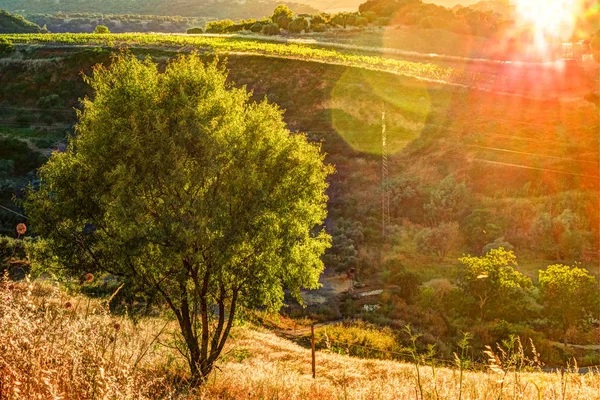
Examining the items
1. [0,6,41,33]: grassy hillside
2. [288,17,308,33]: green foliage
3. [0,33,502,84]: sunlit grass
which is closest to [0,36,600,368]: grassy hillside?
[0,33,502,84]: sunlit grass

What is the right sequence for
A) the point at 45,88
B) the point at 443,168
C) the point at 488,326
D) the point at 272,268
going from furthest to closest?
the point at 45,88, the point at 443,168, the point at 488,326, the point at 272,268

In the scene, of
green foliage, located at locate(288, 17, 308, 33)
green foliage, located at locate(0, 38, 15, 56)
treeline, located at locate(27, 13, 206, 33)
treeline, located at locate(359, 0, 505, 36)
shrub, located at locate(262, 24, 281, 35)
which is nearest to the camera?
green foliage, located at locate(0, 38, 15, 56)

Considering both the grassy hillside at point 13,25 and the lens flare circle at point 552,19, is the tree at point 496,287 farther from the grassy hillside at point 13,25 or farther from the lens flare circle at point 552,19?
the grassy hillside at point 13,25

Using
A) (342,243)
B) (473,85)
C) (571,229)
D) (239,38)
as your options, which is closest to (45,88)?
(239,38)

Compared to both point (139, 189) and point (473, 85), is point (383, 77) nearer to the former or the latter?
point (473, 85)

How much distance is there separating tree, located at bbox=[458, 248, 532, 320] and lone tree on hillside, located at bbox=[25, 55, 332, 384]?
1747 centimetres

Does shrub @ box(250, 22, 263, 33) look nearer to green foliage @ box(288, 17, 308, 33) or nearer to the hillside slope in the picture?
green foliage @ box(288, 17, 308, 33)

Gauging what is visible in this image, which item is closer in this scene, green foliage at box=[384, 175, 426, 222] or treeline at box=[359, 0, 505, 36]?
green foliage at box=[384, 175, 426, 222]

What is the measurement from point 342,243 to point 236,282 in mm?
27407

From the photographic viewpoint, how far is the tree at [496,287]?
29125 mm

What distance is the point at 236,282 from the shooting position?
1484 cm

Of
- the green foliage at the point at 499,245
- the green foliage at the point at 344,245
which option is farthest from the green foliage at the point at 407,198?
the green foliage at the point at 499,245

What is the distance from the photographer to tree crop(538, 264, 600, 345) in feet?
94.4

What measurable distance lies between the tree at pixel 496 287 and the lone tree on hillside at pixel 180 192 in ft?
57.3
